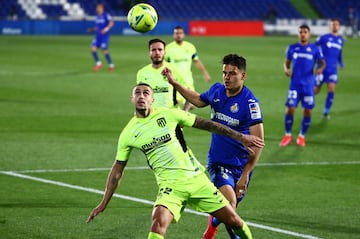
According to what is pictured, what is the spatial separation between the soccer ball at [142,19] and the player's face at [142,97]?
3926 millimetres

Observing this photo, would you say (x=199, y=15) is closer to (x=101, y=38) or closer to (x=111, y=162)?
(x=101, y=38)

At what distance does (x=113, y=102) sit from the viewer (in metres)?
24.6

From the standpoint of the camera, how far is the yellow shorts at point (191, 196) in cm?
832

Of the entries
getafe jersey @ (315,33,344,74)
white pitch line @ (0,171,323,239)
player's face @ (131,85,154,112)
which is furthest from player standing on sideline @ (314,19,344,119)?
player's face @ (131,85,154,112)

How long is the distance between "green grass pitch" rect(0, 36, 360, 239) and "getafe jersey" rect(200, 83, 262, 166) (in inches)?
39.1

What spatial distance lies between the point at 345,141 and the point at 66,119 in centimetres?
696

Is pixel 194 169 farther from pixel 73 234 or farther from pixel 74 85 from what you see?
pixel 74 85

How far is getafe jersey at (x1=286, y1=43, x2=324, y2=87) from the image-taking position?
1811 cm

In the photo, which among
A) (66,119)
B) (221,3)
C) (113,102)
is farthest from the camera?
(221,3)

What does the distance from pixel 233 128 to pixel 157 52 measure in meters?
5.10

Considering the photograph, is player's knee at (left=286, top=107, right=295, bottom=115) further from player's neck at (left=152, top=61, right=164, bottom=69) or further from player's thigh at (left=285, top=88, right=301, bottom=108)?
player's neck at (left=152, top=61, right=164, bottom=69)

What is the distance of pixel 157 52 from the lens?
14461 mm

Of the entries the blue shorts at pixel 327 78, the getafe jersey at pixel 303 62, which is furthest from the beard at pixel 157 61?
the blue shorts at pixel 327 78

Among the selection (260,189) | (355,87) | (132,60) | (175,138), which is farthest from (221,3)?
(175,138)
